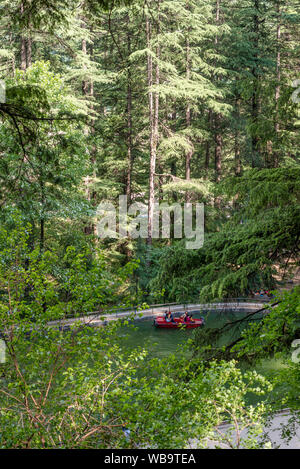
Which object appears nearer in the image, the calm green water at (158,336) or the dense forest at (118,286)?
the dense forest at (118,286)

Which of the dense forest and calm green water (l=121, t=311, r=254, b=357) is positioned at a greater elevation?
the dense forest

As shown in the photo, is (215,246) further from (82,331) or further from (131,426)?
(131,426)

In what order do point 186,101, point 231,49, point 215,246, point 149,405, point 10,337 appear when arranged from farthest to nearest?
1. point 231,49
2. point 186,101
3. point 215,246
4. point 10,337
5. point 149,405

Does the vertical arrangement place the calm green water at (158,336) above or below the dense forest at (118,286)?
below

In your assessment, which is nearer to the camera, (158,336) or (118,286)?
(118,286)

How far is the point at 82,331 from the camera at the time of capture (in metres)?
5.38

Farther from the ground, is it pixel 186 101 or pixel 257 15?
pixel 257 15

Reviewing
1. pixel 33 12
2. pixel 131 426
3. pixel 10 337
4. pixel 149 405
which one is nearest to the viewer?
pixel 131 426

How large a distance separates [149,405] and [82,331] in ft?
4.84

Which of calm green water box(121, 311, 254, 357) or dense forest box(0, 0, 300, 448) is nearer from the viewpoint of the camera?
dense forest box(0, 0, 300, 448)

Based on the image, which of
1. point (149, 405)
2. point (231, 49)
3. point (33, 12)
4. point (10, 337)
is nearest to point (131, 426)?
point (149, 405)

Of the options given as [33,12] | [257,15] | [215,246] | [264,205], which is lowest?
[215,246]

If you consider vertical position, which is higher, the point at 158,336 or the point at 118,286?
the point at 118,286

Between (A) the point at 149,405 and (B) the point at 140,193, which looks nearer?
(A) the point at 149,405
